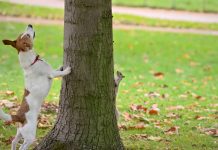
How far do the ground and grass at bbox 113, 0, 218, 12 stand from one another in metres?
6.62

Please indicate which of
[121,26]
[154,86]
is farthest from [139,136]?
[121,26]

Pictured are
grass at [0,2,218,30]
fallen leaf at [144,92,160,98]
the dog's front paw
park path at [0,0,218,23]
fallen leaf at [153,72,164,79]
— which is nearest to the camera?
the dog's front paw

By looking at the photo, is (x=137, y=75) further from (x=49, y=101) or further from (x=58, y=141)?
(x=58, y=141)

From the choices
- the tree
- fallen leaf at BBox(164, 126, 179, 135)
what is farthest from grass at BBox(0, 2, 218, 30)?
the tree

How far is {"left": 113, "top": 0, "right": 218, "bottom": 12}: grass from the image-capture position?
25.4 meters

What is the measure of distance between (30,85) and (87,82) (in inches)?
24.0

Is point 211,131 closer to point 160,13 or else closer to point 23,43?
point 23,43

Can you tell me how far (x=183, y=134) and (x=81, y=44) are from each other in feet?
7.84

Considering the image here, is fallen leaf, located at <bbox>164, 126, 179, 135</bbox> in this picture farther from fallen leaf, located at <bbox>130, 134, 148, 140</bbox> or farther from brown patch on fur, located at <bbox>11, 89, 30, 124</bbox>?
brown patch on fur, located at <bbox>11, 89, 30, 124</bbox>

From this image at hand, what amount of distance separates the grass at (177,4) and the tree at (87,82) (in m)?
19.7

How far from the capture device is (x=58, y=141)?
5832 mm

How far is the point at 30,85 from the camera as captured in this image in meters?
5.33

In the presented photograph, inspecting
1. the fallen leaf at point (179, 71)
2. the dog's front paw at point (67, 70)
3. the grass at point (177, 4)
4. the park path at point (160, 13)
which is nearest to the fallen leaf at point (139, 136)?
the dog's front paw at point (67, 70)

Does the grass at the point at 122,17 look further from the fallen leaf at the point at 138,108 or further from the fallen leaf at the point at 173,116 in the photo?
the fallen leaf at the point at 173,116
